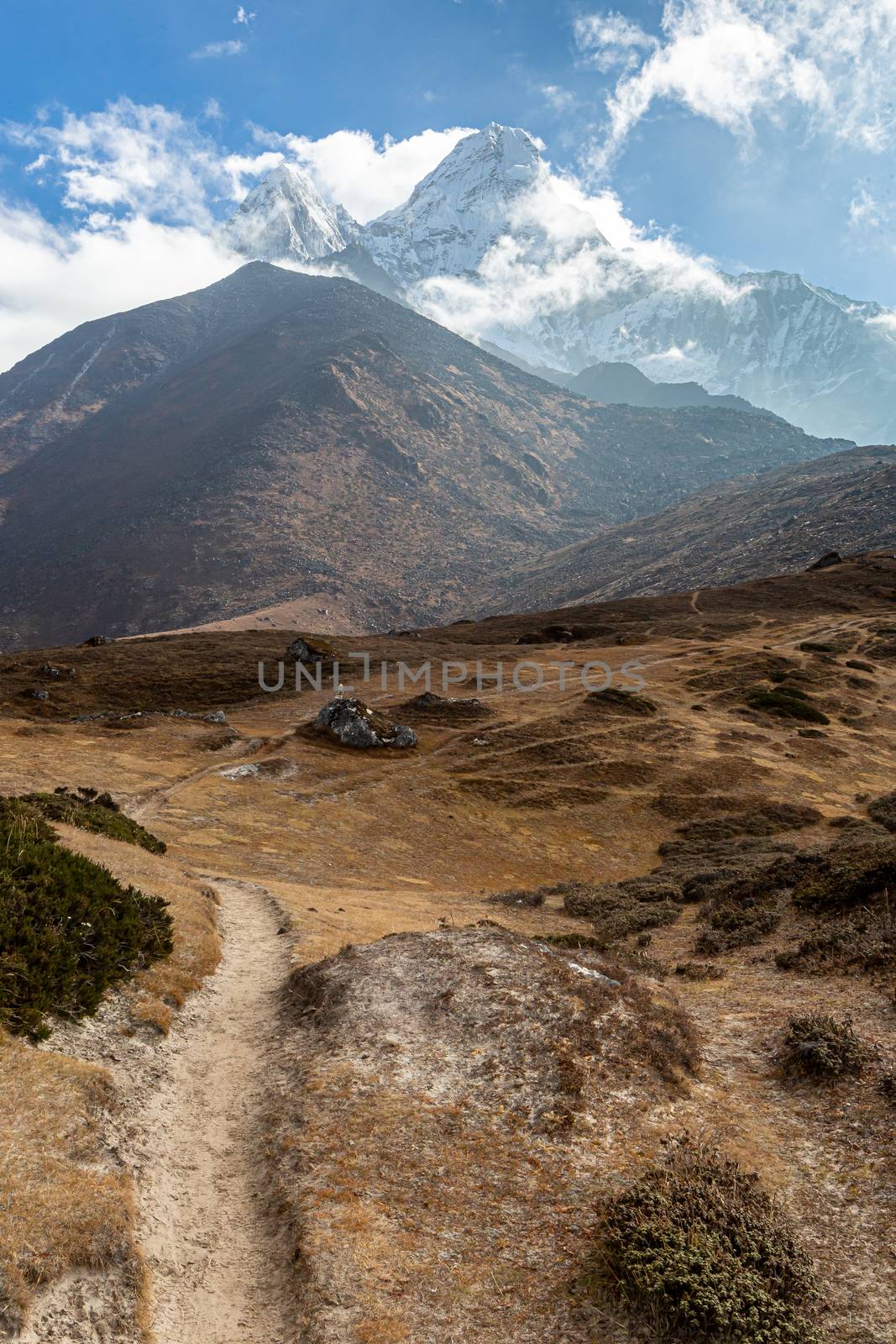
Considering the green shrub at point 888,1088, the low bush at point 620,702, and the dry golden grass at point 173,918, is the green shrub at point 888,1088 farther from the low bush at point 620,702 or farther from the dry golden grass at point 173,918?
the low bush at point 620,702

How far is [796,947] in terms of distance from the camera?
17031 mm

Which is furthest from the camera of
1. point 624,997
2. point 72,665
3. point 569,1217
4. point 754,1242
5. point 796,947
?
point 72,665

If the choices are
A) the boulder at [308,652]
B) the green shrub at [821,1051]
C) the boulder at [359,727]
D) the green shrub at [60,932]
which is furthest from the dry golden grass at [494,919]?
the boulder at [308,652]

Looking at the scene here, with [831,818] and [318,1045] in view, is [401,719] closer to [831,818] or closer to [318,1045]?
[831,818]

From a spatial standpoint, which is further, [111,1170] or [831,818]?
[831,818]

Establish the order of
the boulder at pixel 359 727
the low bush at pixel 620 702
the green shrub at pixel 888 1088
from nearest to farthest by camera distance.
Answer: the green shrub at pixel 888 1088
the boulder at pixel 359 727
the low bush at pixel 620 702

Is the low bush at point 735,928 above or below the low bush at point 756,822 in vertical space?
above

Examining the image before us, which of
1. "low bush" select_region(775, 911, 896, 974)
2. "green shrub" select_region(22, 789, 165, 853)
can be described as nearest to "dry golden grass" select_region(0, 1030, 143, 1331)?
"low bush" select_region(775, 911, 896, 974)

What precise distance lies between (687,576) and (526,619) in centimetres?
8163

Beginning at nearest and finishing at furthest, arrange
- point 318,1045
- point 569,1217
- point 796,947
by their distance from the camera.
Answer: point 569,1217, point 318,1045, point 796,947

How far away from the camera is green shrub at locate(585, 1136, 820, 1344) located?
653cm

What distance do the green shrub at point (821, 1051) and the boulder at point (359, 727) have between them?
126 ft

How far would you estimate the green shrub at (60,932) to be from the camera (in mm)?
10492

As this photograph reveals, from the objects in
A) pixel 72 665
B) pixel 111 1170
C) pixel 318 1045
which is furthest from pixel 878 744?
pixel 72 665
